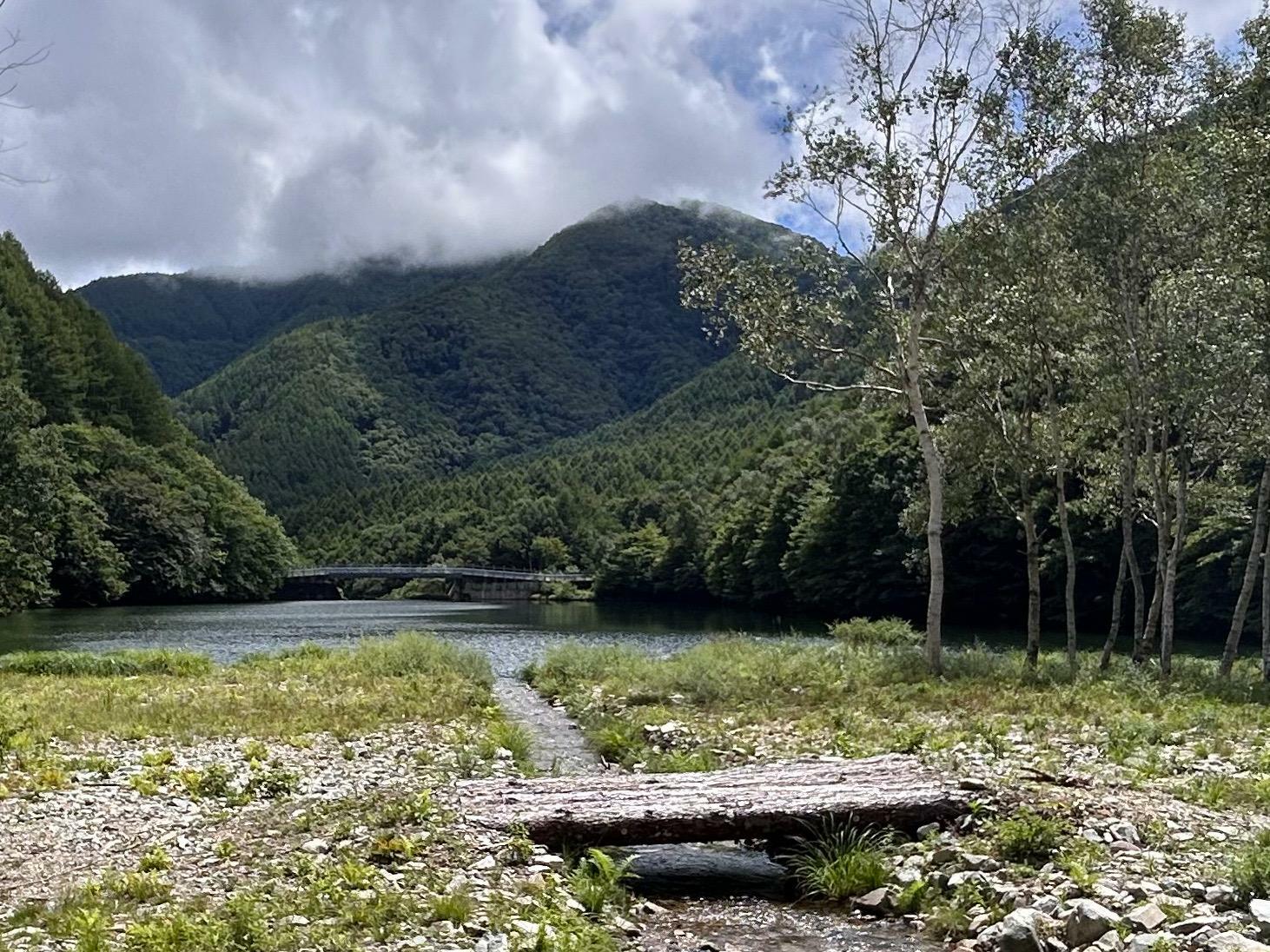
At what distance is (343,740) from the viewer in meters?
21.8

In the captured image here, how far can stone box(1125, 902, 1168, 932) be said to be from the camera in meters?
9.68

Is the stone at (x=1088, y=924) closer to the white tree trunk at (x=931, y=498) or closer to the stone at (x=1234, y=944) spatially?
the stone at (x=1234, y=944)

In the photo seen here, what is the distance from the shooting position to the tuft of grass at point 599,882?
11.5 m

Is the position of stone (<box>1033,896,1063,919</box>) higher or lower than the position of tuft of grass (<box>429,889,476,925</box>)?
higher

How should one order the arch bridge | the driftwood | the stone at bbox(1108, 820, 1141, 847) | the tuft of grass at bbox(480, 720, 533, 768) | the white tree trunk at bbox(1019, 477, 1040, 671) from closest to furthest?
the stone at bbox(1108, 820, 1141, 847)
the driftwood
the tuft of grass at bbox(480, 720, 533, 768)
the white tree trunk at bbox(1019, 477, 1040, 671)
the arch bridge

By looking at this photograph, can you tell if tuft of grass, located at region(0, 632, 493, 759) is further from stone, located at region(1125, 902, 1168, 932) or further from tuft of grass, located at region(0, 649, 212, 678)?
stone, located at region(1125, 902, 1168, 932)

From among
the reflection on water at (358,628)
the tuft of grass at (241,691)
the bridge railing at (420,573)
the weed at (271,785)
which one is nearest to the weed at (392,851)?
the weed at (271,785)

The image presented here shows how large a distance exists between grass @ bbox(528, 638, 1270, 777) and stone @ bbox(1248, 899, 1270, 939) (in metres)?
4.50

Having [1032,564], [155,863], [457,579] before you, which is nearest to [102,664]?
[155,863]

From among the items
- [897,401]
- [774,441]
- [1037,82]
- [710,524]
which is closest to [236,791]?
[897,401]

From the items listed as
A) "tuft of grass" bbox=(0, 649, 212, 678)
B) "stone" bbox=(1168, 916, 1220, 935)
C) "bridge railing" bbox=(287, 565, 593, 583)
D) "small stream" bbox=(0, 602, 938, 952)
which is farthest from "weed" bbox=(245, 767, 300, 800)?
"bridge railing" bbox=(287, 565, 593, 583)

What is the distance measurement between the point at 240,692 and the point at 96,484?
101 m

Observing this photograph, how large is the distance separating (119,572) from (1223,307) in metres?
110

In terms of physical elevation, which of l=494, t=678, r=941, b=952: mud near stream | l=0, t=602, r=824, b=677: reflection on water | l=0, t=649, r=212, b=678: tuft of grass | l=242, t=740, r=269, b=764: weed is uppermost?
l=242, t=740, r=269, b=764: weed
